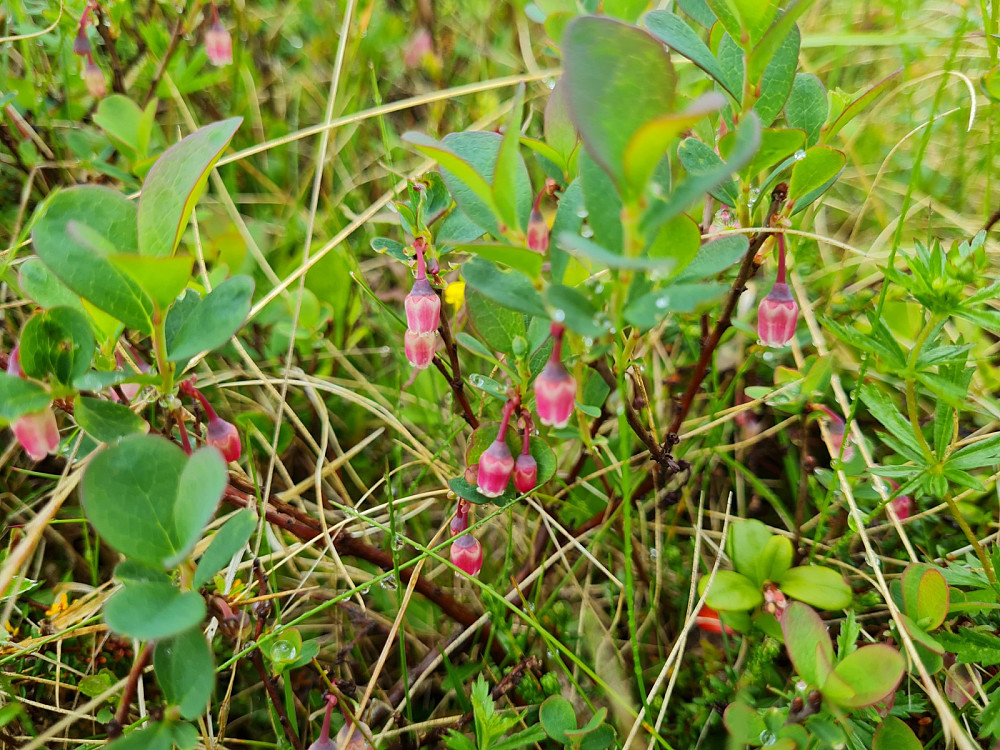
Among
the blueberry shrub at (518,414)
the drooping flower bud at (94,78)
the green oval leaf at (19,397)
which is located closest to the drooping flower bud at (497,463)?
the blueberry shrub at (518,414)

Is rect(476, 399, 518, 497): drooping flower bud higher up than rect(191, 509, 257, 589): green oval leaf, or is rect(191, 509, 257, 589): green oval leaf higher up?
rect(191, 509, 257, 589): green oval leaf

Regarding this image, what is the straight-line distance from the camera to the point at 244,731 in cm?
140

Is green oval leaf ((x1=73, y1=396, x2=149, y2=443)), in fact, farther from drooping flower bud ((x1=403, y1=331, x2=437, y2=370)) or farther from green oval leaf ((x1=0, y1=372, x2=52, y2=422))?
drooping flower bud ((x1=403, y1=331, x2=437, y2=370))

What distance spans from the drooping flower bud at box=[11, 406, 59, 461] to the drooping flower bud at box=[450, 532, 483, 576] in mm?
598

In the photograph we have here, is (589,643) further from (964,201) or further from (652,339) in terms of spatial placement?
(964,201)

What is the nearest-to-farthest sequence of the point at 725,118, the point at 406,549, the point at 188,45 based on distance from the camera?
1. the point at 725,118
2. the point at 406,549
3. the point at 188,45

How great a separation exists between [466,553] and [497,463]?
0.83 feet

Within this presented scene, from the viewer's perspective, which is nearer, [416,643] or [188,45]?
[416,643]

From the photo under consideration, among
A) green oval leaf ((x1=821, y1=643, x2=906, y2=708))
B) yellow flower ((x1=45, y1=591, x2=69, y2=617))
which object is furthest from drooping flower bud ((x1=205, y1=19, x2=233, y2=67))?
green oval leaf ((x1=821, y1=643, x2=906, y2=708))

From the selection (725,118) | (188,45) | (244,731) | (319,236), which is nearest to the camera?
(725,118)

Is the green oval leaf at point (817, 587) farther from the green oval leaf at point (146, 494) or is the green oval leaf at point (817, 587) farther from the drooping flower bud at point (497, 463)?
the green oval leaf at point (146, 494)

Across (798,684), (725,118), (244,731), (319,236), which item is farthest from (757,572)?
(319,236)

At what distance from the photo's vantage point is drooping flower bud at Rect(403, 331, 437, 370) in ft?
3.76

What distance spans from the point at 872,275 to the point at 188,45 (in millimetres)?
2156
